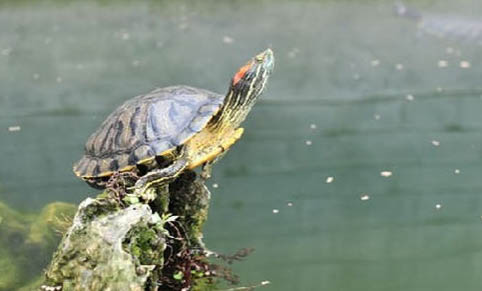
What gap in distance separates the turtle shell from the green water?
0.66m

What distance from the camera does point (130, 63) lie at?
4.69 m

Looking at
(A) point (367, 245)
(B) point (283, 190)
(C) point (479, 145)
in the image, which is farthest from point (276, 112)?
(A) point (367, 245)

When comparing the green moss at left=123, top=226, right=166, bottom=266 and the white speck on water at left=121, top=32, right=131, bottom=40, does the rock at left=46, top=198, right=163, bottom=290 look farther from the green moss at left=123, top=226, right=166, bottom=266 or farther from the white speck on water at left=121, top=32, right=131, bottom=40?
the white speck on water at left=121, top=32, right=131, bottom=40

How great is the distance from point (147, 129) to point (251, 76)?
1.23 feet

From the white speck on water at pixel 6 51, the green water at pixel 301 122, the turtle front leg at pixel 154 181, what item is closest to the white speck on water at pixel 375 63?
the green water at pixel 301 122

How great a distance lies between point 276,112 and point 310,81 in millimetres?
608

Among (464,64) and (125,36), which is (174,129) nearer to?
(464,64)

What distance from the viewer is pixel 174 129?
80.1 inches

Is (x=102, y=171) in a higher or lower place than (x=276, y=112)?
lower

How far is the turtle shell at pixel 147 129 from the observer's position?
79.2 inches

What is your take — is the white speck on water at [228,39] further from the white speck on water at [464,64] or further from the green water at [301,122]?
the white speck on water at [464,64]

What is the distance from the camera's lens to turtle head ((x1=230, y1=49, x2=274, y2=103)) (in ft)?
6.57

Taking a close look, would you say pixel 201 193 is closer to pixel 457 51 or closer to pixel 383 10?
pixel 457 51

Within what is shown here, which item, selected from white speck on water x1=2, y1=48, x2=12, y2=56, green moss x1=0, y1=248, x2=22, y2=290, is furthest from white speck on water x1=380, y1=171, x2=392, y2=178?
white speck on water x1=2, y1=48, x2=12, y2=56
